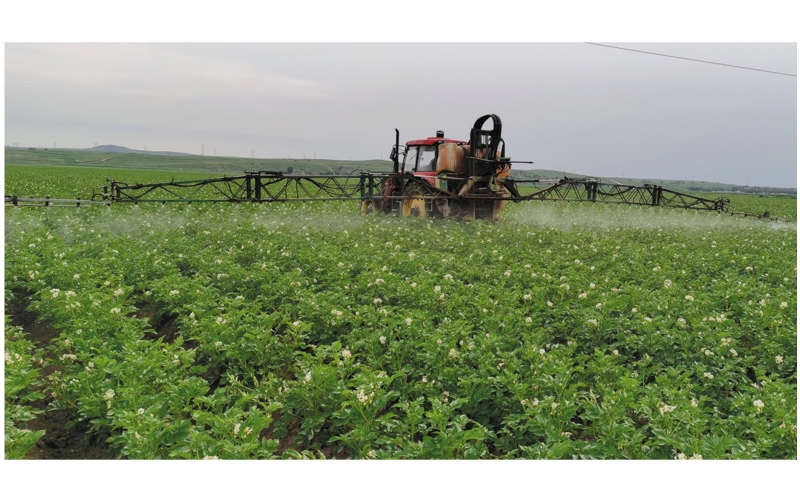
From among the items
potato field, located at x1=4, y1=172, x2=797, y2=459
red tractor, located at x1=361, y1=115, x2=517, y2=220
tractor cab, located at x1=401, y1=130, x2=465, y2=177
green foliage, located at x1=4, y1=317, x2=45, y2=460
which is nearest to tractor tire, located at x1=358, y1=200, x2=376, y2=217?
red tractor, located at x1=361, y1=115, x2=517, y2=220

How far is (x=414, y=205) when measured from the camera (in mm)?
15609

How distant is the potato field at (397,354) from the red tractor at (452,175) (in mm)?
5198

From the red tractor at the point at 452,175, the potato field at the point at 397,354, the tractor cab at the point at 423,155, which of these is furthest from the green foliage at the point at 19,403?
the tractor cab at the point at 423,155

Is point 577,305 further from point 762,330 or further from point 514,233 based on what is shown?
point 514,233

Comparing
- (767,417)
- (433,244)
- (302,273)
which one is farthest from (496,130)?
(767,417)

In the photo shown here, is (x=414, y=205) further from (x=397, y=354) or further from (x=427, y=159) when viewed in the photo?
(x=397, y=354)

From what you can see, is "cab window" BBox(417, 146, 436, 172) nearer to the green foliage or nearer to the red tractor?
the red tractor

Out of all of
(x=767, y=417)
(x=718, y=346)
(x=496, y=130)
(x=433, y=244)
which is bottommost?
(x=767, y=417)

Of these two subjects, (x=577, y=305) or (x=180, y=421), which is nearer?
(x=180, y=421)

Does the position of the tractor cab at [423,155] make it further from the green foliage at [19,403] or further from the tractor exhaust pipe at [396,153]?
the green foliage at [19,403]

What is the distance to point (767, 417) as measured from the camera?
12.7 ft

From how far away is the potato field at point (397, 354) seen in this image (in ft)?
11.8

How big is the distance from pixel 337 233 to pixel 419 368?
757cm

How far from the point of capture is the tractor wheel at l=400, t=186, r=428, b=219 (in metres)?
15.4
